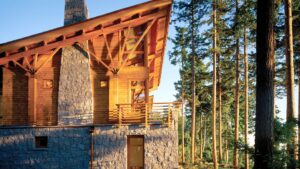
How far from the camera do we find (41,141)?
48.6 ft

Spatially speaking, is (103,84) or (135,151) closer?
(135,151)

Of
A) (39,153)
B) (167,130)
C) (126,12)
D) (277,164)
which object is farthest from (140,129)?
(277,164)

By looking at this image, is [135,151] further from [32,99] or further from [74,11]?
[74,11]

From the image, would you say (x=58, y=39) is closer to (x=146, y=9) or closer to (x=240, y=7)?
(x=146, y=9)

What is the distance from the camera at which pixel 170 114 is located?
45.7ft

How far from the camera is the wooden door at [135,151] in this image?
1420 centimetres

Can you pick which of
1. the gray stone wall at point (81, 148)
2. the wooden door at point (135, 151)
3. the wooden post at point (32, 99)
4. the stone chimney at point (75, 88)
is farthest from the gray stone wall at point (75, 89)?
the wooden door at point (135, 151)

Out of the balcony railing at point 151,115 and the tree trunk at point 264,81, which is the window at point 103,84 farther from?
the tree trunk at point 264,81

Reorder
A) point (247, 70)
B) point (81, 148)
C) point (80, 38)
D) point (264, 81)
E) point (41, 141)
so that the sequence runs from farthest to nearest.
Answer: point (247, 70)
point (80, 38)
point (41, 141)
point (81, 148)
point (264, 81)

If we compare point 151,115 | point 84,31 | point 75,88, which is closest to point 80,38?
point 84,31

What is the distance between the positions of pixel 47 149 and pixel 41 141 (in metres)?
0.65

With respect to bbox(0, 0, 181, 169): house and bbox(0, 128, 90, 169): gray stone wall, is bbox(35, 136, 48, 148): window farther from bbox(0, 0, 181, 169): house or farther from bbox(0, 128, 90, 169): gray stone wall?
bbox(0, 128, 90, 169): gray stone wall

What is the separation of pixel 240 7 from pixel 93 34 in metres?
12.4

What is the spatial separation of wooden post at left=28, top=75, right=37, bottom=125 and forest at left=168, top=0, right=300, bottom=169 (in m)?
10.0
